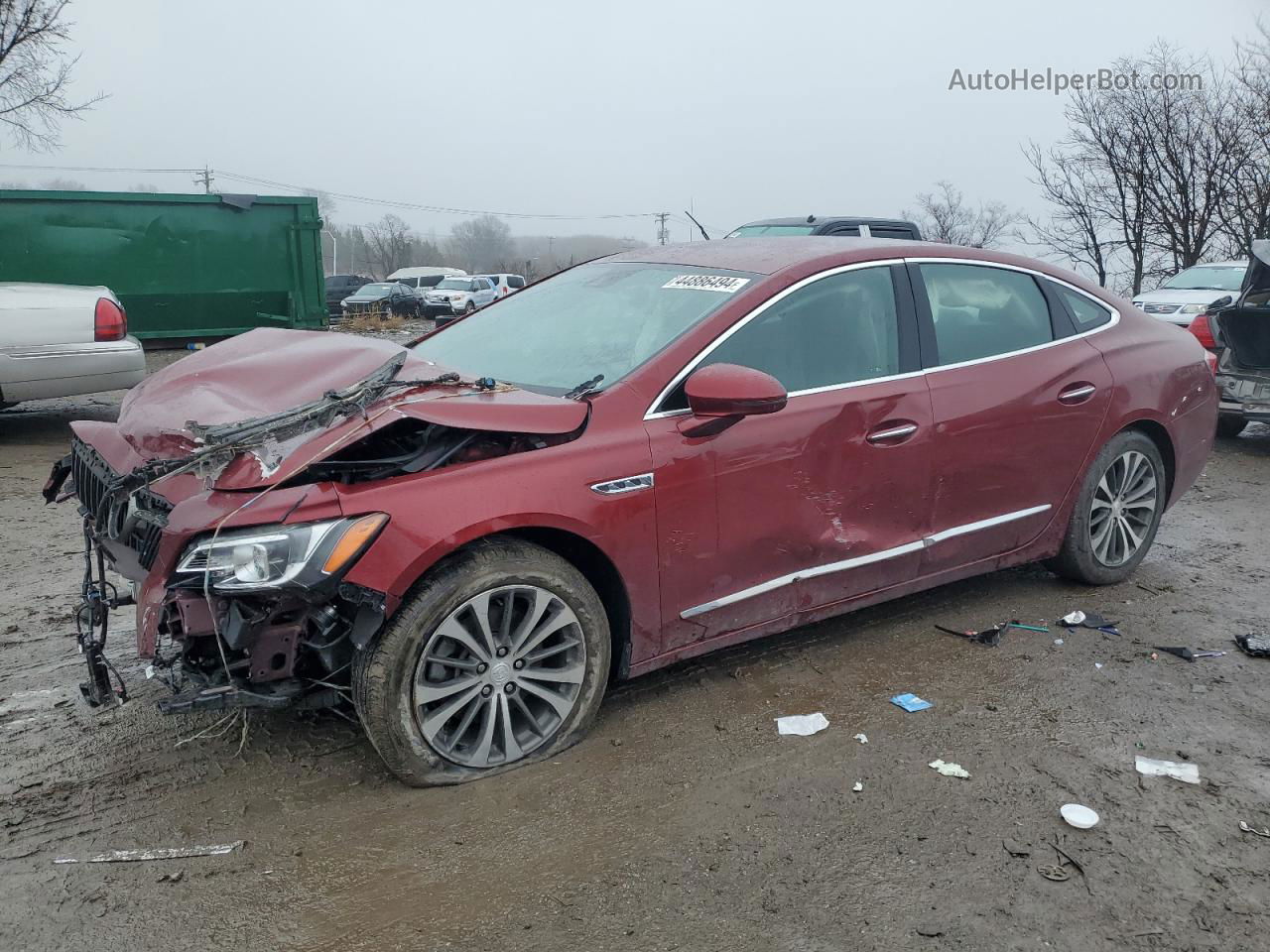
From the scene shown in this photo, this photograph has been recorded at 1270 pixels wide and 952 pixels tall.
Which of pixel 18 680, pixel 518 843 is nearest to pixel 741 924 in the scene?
pixel 518 843

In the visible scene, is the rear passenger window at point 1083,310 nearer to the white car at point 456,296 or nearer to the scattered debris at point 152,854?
the scattered debris at point 152,854

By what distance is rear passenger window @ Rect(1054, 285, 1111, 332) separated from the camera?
4.52m

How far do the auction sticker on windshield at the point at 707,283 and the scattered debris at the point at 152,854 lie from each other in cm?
238

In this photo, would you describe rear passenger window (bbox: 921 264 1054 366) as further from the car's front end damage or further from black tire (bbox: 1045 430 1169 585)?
the car's front end damage

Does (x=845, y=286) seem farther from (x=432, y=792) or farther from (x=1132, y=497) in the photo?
(x=432, y=792)

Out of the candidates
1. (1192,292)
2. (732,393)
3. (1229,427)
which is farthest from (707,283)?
(1192,292)

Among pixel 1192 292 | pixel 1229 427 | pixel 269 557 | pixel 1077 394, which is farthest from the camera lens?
pixel 1192 292

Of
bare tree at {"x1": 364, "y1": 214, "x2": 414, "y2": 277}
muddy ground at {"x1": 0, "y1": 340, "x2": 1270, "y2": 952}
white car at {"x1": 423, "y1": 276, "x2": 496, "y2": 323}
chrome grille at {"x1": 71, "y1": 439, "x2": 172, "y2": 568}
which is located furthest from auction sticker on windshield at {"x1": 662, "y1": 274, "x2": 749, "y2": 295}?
bare tree at {"x1": 364, "y1": 214, "x2": 414, "y2": 277}

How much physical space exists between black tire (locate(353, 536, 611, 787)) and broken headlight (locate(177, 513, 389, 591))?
284 mm

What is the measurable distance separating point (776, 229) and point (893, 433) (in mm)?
9995

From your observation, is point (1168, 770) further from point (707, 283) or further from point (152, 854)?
point (152, 854)

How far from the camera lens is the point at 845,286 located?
3814mm

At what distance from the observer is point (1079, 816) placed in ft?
9.55

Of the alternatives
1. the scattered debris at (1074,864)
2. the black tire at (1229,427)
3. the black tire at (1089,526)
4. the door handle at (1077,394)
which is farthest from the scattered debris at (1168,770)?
the black tire at (1229,427)
